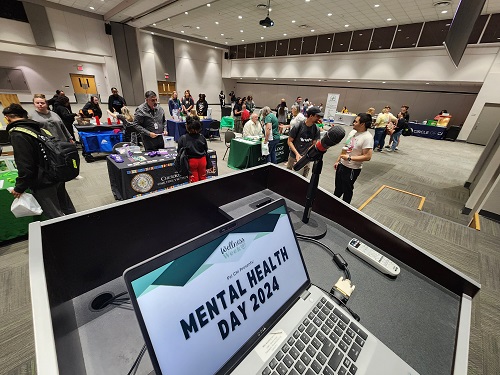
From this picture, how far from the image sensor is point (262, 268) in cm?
62

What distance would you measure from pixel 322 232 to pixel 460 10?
5.88 ft

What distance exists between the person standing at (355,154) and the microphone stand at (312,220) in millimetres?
1472

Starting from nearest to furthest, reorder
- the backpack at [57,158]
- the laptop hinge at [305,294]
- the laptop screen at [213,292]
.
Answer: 1. the laptop screen at [213,292]
2. the laptop hinge at [305,294]
3. the backpack at [57,158]

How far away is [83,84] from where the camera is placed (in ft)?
33.9

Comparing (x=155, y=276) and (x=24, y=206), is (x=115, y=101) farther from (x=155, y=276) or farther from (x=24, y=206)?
(x=155, y=276)

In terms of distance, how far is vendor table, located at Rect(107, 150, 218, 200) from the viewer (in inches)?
108

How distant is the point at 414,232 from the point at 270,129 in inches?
107

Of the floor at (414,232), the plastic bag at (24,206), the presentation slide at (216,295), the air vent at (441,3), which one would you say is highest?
the air vent at (441,3)

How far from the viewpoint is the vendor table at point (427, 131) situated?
9.89m

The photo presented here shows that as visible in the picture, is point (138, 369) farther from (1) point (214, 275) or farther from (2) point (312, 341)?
(2) point (312, 341)

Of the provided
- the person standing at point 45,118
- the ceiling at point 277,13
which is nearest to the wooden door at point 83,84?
the ceiling at point 277,13

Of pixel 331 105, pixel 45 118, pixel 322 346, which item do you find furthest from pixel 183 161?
pixel 331 105

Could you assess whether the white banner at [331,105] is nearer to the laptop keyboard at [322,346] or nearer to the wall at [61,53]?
the wall at [61,53]

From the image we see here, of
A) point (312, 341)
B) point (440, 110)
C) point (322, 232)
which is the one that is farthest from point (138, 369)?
point (440, 110)
